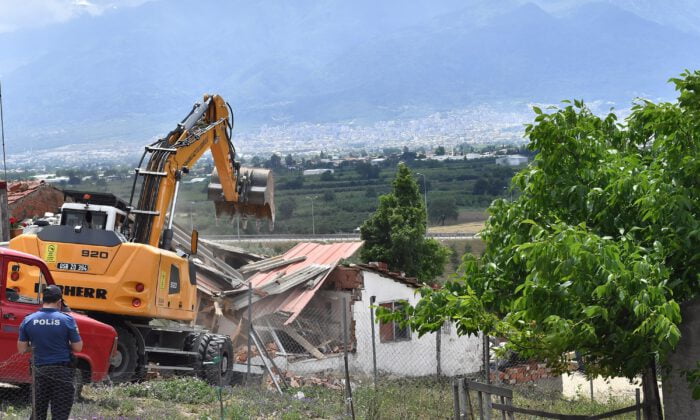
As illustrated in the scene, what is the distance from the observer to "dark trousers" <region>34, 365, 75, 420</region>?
1281 cm

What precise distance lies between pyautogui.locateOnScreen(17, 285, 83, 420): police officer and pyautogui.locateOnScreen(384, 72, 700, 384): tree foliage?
404 centimetres

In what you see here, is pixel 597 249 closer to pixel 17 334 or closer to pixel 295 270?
pixel 17 334

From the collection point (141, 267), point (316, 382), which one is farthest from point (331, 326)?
point (141, 267)

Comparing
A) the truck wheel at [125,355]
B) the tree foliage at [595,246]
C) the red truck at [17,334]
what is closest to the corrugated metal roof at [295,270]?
the truck wheel at [125,355]

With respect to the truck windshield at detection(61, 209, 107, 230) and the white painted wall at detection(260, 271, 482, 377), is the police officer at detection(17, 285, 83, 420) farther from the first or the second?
the white painted wall at detection(260, 271, 482, 377)

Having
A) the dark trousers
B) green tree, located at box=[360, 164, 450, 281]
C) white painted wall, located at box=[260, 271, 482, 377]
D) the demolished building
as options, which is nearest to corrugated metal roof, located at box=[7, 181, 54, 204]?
the demolished building

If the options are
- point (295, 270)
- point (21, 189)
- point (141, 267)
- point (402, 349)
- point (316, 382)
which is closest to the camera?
point (141, 267)

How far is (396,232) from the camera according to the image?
4375cm

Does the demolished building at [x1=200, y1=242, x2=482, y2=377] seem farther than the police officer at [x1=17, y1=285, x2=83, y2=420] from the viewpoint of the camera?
Yes

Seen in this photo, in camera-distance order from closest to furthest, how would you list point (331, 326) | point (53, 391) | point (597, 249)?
point (597, 249) < point (53, 391) < point (331, 326)

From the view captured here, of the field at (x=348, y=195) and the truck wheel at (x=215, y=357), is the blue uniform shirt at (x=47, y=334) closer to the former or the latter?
the truck wheel at (x=215, y=357)

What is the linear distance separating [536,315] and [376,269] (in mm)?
18474

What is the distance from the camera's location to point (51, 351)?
12969 millimetres

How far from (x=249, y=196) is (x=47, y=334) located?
13295mm
